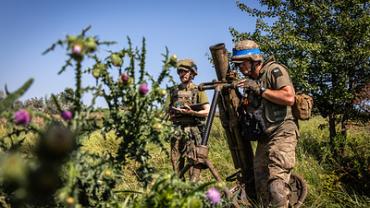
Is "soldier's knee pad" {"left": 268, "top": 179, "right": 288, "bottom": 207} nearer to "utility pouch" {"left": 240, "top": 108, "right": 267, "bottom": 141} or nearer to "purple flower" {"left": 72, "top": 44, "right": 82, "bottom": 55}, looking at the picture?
"utility pouch" {"left": 240, "top": 108, "right": 267, "bottom": 141}

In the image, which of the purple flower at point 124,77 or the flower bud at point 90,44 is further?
the purple flower at point 124,77

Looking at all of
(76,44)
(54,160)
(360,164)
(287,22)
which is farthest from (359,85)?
(54,160)

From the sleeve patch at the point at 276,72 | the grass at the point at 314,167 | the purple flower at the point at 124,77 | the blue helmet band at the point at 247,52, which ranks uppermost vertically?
the purple flower at the point at 124,77

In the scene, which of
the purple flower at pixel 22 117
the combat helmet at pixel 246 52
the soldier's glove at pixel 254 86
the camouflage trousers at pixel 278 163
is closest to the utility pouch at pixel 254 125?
the camouflage trousers at pixel 278 163

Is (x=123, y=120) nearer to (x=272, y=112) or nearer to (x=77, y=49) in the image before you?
(x=77, y=49)

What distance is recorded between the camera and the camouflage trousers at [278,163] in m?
4.06

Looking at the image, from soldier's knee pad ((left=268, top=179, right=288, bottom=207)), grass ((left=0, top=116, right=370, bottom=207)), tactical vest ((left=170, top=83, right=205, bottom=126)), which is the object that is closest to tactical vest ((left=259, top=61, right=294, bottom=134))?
soldier's knee pad ((left=268, top=179, right=288, bottom=207))

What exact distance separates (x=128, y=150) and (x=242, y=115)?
2455mm

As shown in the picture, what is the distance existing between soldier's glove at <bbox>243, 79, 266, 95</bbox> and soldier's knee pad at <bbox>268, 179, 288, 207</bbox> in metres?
0.82

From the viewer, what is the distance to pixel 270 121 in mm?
4125

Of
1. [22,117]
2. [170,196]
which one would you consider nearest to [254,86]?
[170,196]

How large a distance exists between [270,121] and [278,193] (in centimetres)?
64

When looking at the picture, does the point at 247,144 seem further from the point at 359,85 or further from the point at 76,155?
the point at 359,85

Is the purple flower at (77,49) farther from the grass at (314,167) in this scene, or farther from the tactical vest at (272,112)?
the tactical vest at (272,112)
